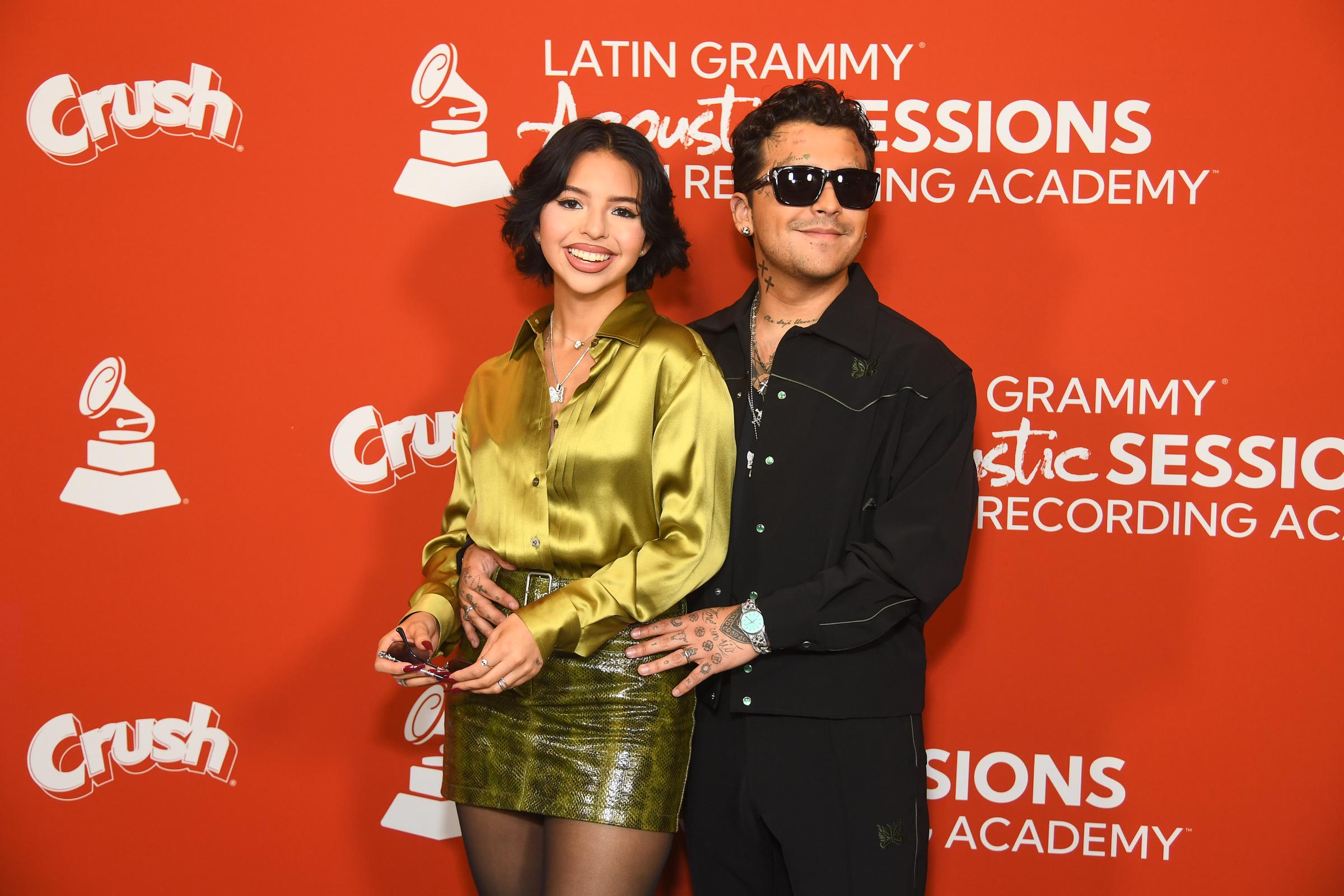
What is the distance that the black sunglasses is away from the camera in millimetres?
2043

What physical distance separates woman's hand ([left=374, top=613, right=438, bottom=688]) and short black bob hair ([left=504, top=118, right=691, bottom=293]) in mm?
770

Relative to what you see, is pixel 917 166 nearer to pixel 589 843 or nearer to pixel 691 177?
pixel 691 177

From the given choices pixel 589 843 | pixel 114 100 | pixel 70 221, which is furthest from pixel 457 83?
pixel 589 843

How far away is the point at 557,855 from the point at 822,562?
2.42 ft

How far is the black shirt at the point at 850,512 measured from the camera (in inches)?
75.0

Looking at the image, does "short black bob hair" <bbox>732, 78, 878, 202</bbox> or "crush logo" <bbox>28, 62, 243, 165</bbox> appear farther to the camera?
"crush logo" <bbox>28, 62, 243, 165</bbox>

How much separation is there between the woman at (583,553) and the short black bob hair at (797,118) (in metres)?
0.24

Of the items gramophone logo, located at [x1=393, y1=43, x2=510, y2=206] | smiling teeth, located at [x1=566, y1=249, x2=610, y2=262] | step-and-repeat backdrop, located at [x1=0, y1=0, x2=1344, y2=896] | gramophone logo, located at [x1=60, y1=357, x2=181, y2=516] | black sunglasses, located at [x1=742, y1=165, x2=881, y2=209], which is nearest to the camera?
smiling teeth, located at [x1=566, y1=249, x2=610, y2=262]

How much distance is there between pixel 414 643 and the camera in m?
1.87

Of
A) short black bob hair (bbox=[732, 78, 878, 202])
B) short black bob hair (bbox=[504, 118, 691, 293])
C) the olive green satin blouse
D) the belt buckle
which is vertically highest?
short black bob hair (bbox=[732, 78, 878, 202])

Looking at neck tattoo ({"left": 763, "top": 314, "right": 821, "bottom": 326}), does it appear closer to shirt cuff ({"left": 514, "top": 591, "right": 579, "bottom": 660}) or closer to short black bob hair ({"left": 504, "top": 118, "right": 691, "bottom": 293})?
short black bob hair ({"left": 504, "top": 118, "right": 691, "bottom": 293})

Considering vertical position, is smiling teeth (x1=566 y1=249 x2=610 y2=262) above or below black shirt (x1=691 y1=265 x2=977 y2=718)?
above

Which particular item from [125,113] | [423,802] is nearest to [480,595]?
[423,802]

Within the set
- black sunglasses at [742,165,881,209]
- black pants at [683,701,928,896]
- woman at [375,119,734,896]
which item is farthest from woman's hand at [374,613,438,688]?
black sunglasses at [742,165,881,209]
